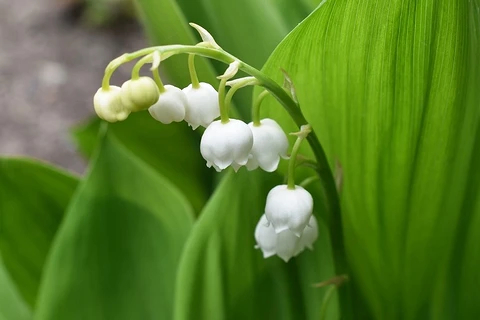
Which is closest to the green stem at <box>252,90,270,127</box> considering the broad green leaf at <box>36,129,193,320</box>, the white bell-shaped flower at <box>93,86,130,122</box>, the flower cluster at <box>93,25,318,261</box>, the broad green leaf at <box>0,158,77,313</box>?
the flower cluster at <box>93,25,318,261</box>

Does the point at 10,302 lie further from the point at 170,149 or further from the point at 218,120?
the point at 218,120

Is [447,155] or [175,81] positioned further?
[175,81]

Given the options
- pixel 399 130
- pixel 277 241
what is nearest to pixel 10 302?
pixel 277 241

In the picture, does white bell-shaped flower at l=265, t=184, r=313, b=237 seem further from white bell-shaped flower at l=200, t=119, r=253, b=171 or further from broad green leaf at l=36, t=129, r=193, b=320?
broad green leaf at l=36, t=129, r=193, b=320

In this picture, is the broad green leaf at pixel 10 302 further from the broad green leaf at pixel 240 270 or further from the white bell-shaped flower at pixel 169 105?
the white bell-shaped flower at pixel 169 105

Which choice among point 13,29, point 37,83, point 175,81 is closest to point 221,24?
point 175,81

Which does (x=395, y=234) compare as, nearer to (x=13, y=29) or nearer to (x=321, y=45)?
(x=321, y=45)

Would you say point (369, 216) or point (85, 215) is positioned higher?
point (85, 215)
